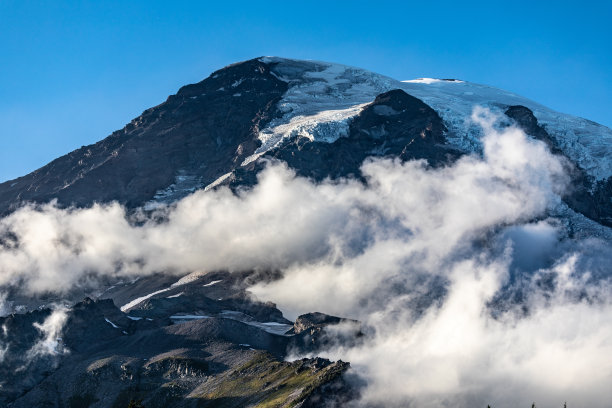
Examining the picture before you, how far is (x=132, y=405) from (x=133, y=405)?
216mm

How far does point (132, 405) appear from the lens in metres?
179

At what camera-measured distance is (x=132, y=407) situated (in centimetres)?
17825

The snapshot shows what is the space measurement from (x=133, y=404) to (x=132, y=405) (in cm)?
75

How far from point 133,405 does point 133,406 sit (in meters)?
0.64

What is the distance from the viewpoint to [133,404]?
179875 millimetres

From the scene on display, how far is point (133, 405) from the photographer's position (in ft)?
588

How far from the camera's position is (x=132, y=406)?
17850cm

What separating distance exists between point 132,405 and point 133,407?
3.23 feet

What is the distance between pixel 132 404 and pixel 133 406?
1971mm

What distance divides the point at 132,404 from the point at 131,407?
1.65m

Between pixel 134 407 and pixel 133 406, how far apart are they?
1.65ft

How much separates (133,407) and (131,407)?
743mm

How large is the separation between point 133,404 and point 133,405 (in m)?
0.77

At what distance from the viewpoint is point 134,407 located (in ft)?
587
